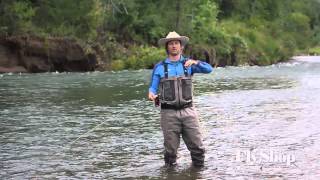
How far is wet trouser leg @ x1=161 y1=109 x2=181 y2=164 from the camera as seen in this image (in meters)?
8.29

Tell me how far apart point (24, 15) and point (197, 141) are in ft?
129

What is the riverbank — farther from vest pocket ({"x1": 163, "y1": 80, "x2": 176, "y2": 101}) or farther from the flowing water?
vest pocket ({"x1": 163, "y1": 80, "x2": 176, "y2": 101})

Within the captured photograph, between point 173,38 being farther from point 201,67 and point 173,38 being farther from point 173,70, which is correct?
point 201,67

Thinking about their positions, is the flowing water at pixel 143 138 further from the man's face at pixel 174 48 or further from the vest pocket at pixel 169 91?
the man's face at pixel 174 48

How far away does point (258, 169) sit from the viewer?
8023 mm

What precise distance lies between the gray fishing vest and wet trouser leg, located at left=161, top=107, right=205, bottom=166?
13 centimetres

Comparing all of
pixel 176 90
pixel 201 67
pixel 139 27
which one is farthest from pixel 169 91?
pixel 139 27

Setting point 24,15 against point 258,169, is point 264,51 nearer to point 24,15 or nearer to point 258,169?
point 24,15

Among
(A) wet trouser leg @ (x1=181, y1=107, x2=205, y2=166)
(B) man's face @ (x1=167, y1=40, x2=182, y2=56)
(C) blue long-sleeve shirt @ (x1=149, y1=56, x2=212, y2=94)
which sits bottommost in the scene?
(A) wet trouser leg @ (x1=181, y1=107, x2=205, y2=166)

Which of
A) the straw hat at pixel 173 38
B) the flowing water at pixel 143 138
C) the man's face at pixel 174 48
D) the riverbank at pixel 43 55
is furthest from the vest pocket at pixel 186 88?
the riverbank at pixel 43 55

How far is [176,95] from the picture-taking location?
8180 millimetres

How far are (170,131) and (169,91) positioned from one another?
0.60m

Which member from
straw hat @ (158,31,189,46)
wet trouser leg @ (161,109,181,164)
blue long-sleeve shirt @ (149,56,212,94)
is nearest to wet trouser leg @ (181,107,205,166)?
wet trouser leg @ (161,109,181,164)

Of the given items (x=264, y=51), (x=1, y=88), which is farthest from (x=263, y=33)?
(x=1, y=88)
